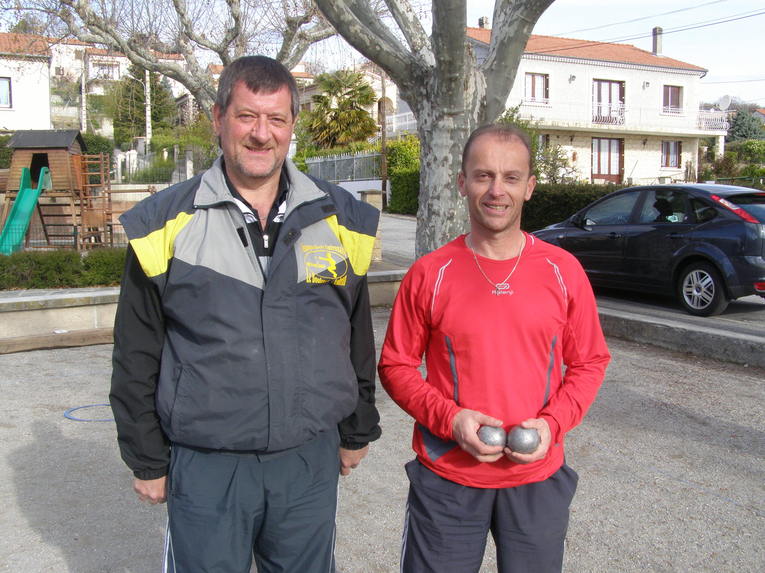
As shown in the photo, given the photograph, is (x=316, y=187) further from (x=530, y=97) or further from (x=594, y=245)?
(x=530, y=97)

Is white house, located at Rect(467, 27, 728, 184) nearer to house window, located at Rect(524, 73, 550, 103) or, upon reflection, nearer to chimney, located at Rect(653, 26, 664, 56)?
house window, located at Rect(524, 73, 550, 103)

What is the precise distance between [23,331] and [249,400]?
723 cm

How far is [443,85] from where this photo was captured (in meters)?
7.05

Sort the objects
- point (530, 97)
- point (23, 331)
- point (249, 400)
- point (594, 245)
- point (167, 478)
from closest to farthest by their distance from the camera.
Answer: point (249, 400) < point (167, 478) < point (23, 331) < point (594, 245) < point (530, 97)

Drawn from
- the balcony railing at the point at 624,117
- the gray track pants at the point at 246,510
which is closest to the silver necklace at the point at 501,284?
the gray track pants at the point at 246,510

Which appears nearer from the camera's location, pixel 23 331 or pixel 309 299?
pixel 309 299

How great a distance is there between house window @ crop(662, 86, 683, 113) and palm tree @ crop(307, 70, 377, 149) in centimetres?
1755

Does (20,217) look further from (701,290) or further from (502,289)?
(502,289)

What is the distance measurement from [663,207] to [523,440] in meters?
8.41

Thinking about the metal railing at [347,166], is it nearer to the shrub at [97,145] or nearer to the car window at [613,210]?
the shrub at [97,145]

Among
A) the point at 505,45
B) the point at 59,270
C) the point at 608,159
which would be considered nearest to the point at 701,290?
the point at 505,45

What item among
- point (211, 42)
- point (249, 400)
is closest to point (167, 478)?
point (249, 400)

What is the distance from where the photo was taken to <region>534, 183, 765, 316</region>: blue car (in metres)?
8.55

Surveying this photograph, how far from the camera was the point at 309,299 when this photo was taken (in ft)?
7.32
